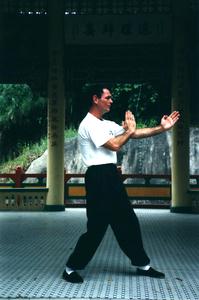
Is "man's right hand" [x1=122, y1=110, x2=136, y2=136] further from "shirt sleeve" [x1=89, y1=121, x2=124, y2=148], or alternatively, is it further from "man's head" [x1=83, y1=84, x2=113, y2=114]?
"man's head" [x1=83, y1=84, x2=113, y2=114]

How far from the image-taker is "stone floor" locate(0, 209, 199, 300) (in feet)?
14.6

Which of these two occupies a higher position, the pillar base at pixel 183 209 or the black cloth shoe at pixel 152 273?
the black cloth shoe at pixel 152 273

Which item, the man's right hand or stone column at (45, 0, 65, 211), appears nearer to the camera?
the man's right hand

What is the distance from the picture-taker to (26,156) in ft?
76.3

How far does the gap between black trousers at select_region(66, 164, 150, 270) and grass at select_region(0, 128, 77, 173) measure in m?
17.4

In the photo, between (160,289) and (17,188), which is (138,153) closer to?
(17,188)

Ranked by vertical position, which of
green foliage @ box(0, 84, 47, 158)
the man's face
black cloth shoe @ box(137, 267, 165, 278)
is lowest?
black cloth shoe @ box(137, 267, 165, 278)

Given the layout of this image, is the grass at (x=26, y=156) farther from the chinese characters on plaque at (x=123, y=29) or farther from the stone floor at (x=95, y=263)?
the stone floor at (x=95, y=263)

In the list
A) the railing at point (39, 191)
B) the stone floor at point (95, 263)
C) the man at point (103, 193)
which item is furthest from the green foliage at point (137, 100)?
the man at point (103, 193)

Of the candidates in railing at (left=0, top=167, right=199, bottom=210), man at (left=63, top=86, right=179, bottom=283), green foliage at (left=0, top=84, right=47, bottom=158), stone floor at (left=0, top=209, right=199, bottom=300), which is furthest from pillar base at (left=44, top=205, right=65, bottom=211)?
green foliage at (left=0, top=84, right=47, bottom=158)

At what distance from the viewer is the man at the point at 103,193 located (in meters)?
4.88

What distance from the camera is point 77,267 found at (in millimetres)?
4906

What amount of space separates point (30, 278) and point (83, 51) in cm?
837

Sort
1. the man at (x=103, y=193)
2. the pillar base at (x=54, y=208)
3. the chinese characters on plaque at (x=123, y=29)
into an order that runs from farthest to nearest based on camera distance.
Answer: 1. the pillar base at (x=54, y=208)
2. the chinese characters on plaque at (x=123, y=29)
3. the man at (x=103, y=193)
